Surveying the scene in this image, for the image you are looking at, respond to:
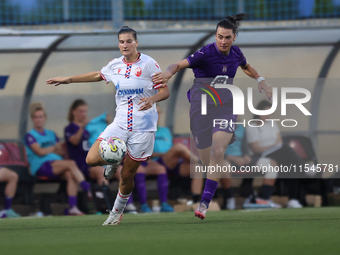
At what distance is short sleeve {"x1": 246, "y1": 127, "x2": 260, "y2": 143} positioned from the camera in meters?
9.80

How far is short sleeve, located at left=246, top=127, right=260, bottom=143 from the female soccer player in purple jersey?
→ 3.13m

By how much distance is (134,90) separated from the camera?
6.08 m

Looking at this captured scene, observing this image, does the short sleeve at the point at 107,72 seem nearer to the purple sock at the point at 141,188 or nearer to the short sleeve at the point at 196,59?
the short sleeve at the point at 196,59

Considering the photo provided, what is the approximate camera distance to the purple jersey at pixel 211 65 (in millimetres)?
6406

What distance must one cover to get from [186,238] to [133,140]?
171 cm

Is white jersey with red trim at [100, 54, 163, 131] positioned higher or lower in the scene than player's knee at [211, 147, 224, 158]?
higher

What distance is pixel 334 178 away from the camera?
32.6 ft

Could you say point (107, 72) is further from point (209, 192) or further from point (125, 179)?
point (209, 192)

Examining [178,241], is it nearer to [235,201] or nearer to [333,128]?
[235,201]

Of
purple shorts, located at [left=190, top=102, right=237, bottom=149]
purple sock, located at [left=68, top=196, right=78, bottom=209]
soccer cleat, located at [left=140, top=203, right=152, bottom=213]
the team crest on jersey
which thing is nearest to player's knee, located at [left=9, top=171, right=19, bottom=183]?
purple sock, located at [left=68, top=196, right=78, bottom=209]

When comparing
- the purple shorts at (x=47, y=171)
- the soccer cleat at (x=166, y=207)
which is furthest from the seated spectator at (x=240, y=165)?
the purple shorts at (x=47, y=171)

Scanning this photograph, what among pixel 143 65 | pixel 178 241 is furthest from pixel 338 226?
pixel 143 65

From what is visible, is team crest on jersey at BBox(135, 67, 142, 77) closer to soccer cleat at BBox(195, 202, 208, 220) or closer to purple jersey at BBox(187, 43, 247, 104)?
purple jersey at BBox(187, 43, 247, 104)

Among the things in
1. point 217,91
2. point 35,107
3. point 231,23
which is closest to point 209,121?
point 217,91
